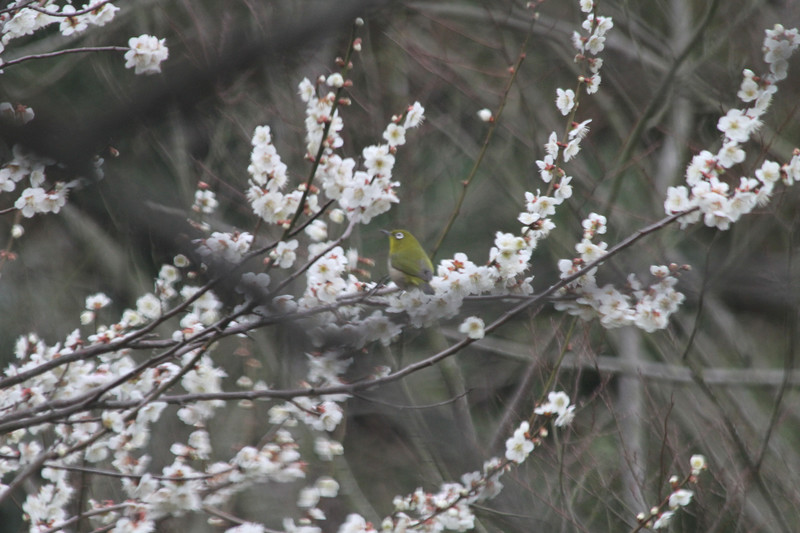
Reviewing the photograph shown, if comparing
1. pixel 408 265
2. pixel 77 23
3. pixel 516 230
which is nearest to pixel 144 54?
pixel 77 23

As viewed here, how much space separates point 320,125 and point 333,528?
5164mm

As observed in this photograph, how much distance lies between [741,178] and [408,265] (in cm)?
132

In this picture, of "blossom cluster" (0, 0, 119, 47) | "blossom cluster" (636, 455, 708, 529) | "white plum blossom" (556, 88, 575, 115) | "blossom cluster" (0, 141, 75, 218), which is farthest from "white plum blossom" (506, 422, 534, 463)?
"blossom cluster" (0, 0, 119, 47)

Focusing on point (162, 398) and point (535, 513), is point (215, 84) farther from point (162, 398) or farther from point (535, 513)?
point (535, 513)

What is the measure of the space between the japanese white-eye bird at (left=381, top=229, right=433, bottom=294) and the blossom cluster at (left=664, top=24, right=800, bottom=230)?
3.22 ft

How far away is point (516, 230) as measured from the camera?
6.87 metres

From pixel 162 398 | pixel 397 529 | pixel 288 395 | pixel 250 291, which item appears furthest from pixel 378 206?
pixel 397 529

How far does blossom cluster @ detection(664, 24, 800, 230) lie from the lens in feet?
7.35

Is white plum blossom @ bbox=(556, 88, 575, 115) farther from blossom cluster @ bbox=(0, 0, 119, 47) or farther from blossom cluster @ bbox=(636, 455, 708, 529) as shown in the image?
blossom cluster @ bbox=(0, 0, 119, 47)

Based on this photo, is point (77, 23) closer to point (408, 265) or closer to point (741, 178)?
point (408, 265)

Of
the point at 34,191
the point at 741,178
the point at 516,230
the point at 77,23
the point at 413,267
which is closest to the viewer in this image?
the point at 741,178

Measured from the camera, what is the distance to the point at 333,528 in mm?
6719

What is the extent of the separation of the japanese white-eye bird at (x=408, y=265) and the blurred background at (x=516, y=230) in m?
0.49

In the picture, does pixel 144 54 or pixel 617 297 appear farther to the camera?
pixel 144 54
